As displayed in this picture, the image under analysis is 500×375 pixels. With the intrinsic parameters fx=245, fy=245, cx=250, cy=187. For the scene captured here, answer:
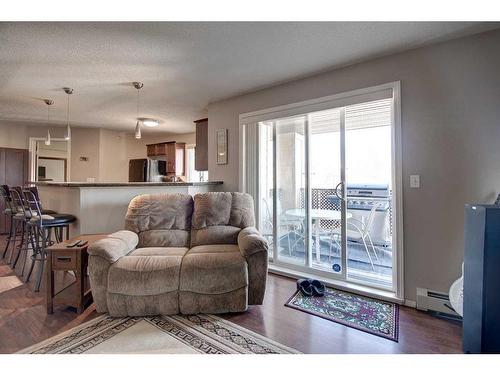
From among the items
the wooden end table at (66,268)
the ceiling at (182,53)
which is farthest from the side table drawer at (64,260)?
the ceiling at (182,53)

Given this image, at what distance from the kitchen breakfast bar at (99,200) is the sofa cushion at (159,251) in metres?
0.78

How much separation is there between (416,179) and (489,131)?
0.62 m

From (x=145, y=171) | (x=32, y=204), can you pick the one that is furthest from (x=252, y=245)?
(x=145, y=171)

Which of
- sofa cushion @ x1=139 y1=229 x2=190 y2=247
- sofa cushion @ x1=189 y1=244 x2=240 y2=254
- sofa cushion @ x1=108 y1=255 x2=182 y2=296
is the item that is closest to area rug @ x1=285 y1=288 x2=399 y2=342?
sofa cushion @ x1=189 y1=244 x2=240 y2=254

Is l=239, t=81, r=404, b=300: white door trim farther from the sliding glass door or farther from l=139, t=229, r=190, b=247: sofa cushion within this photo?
l=139, t=229, r=190, b=247: sofa cushion

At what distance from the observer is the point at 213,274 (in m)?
2.00

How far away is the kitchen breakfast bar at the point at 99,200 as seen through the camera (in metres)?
2.77

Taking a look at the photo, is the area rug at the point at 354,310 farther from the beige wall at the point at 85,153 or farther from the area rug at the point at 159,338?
the beige wall at the point at 85,153

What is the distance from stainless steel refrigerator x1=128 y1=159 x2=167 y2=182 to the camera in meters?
5.10

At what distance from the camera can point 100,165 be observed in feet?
18.7

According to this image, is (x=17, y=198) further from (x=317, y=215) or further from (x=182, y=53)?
(x=317, y=215)

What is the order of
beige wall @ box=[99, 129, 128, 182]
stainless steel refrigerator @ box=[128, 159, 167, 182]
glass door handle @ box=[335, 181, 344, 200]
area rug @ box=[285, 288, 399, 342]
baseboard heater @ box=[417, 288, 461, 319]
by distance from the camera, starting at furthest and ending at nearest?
1. beige wall @ box=[99, 129, 128, 182]
2. stainless steel refrigerator @ box=[128, 159, 167, 182]
3. glass door handle @ box=[335, 181, 344, 200]
4. baseboard heater @ box=[417, 288, 461, 319]
5. area rug @ box=[285, 288, 399, 342]

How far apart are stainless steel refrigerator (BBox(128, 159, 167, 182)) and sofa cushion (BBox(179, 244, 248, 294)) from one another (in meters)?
3.52
